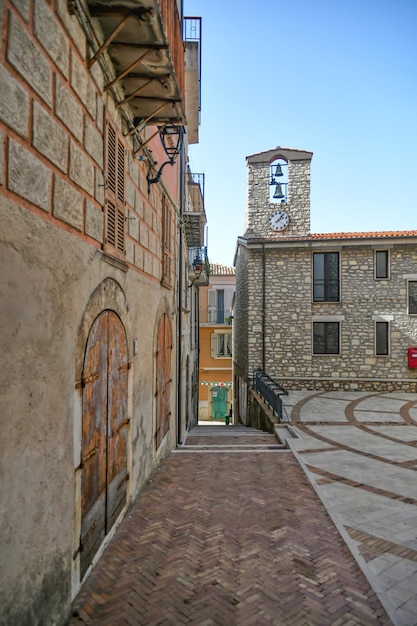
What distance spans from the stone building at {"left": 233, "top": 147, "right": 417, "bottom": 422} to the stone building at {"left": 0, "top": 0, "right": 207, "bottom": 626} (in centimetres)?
1111

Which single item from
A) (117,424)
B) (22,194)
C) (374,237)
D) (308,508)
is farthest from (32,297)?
(374,237)

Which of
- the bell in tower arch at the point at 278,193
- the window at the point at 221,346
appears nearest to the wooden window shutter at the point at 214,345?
the window at the point at 221,346

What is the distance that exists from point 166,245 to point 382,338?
→ 1193cm

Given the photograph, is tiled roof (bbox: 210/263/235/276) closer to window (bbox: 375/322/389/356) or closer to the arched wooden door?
window (bbox: 375/322/389/356)

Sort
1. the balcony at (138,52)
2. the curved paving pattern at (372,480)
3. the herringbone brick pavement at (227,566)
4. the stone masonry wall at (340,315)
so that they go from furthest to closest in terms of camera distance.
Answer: the stone masonry wall at (340,315) → the curved paving pattern at (372,480) → the balcony at (138,52) → the herringbone brick pavement at (227,566)

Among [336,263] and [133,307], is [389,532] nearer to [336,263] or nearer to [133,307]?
[133,307]

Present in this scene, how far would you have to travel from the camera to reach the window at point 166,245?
786 cm

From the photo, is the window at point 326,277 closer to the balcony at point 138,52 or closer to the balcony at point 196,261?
the balcony at point 196,261

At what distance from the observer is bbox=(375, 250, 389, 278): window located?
16.2 m

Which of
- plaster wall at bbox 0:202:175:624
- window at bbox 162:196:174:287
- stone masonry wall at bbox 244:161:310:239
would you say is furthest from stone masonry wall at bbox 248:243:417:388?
plaster wall at bbox 0:202:175:624

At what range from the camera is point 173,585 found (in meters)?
3.67

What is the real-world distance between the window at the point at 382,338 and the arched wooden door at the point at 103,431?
13.9m

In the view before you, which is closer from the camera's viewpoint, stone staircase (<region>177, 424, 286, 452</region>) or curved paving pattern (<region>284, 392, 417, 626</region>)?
curved paving pattern (<region>284, 392, 417, 626</region>)

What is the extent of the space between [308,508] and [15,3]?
625 centimetres
